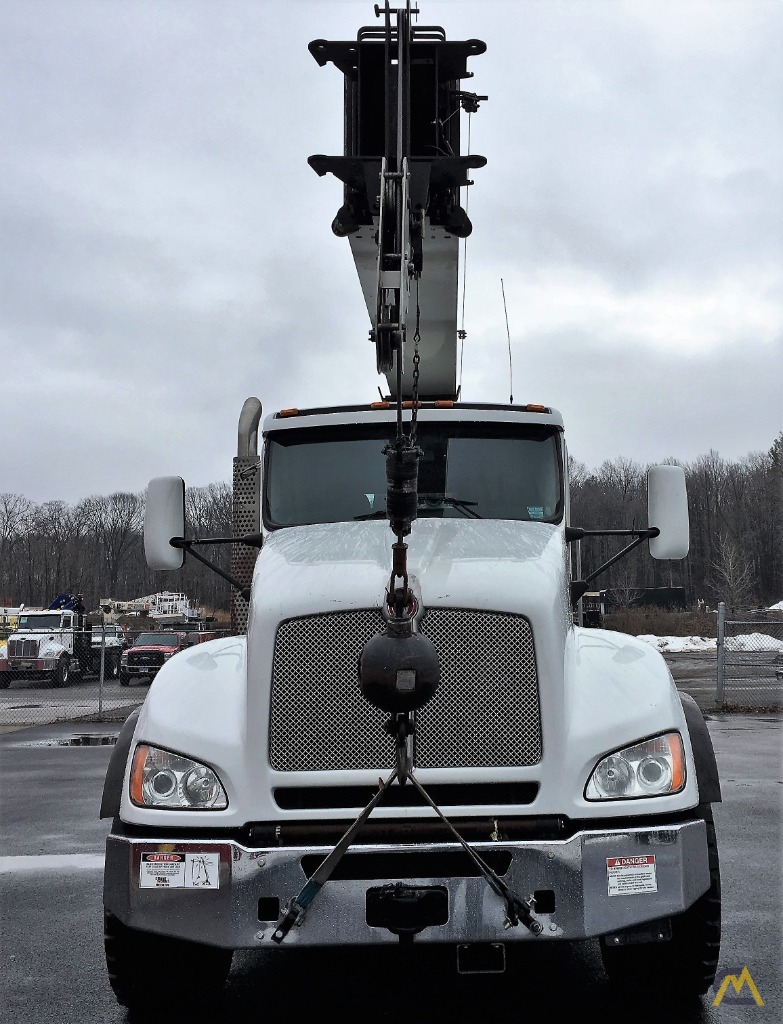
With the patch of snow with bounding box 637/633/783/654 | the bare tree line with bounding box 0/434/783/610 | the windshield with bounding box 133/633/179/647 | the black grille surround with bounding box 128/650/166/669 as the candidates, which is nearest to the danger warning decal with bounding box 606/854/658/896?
the black grille surround with bounding box 128/650/166/669

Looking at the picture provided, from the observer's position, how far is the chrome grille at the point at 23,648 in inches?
1170

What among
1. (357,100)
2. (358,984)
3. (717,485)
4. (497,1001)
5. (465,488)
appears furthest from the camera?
(717,485)

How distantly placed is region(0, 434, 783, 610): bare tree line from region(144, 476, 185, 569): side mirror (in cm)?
7560

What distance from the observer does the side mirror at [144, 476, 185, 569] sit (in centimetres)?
535

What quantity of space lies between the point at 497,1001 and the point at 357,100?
4.67 meters

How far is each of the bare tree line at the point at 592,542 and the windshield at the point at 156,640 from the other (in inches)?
1984

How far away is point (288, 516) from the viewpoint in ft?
17.0

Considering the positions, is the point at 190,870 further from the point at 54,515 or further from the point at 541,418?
the point at 54,515

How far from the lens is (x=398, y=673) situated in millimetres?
3492

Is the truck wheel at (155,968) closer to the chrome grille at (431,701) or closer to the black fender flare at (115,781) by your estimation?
the black fender flare at (115,781)

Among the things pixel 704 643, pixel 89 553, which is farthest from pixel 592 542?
pixel 89 553

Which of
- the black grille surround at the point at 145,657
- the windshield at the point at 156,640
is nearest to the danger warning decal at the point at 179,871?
the black grille surround at the point at 145,657

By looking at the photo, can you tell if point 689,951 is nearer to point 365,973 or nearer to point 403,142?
point 365,973

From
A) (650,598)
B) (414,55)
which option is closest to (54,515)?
(650,598)
